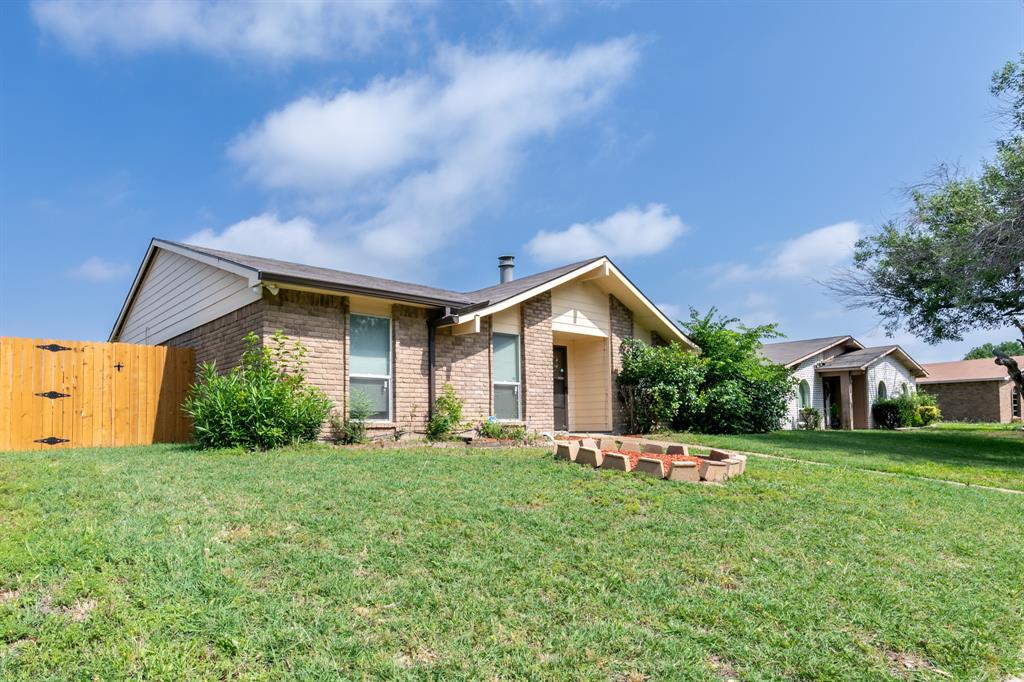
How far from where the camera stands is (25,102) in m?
10.7

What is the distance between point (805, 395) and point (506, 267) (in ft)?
50.3

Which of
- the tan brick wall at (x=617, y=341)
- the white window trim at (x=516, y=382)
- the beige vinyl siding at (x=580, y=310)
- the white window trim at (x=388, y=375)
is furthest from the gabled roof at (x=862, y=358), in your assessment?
the white window trim at (x=388, y=375)

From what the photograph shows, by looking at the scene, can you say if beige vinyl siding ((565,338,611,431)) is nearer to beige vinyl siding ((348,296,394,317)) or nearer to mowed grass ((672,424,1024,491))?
mowed grass ((672,424,1024,491))

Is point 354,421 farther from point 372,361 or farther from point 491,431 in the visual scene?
point 491,431

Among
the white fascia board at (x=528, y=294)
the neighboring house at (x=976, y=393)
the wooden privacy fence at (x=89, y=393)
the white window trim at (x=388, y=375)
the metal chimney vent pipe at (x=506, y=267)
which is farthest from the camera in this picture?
the neighboring house at (x=976, y=393)

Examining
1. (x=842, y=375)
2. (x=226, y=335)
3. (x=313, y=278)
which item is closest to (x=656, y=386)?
(x=313, y=278)

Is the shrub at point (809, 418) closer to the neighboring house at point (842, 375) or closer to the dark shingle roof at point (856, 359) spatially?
the neighboring house at point (842, 375)

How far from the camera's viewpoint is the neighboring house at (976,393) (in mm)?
35188

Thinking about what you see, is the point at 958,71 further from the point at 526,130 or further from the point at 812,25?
the point at 526,130

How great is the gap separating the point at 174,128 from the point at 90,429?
Result: 5788mm

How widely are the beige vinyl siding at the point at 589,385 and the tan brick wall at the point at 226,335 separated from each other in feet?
26.6

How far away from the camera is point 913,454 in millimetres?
12672

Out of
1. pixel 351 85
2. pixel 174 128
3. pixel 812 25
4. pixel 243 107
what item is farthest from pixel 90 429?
pixel 812 25

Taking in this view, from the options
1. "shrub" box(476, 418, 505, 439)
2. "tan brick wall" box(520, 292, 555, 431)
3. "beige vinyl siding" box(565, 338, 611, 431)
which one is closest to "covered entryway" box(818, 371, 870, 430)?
"beige vinyl siding" box(565, 338, 611, 431)
